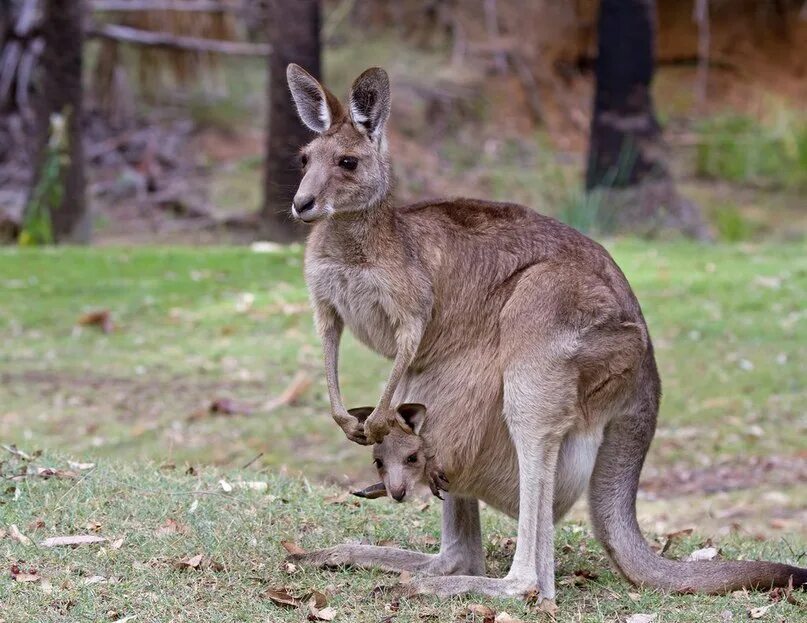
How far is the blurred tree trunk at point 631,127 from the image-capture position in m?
12.0

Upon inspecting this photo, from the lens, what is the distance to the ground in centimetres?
360

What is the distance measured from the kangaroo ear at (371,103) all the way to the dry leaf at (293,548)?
50.6 inches

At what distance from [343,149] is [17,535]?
159cm

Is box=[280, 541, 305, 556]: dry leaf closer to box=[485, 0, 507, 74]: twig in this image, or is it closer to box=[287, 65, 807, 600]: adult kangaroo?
box=[287, 65, 807, 600]: adult kangaroo

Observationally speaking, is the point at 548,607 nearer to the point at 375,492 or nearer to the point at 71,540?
the point at 375,492

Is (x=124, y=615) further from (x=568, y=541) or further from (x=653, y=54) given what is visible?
(x=653, y=54)

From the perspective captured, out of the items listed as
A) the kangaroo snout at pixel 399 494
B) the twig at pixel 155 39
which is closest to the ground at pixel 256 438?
the kangaroo snout at pixel 399 494

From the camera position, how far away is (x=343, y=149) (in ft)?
11.6

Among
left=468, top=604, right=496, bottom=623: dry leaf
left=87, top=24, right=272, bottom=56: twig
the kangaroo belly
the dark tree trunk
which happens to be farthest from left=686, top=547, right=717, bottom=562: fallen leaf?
left=87, top=24, right=272, bottom=56: twig

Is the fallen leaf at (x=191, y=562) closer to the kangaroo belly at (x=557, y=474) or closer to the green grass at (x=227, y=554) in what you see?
the green grass at (x=227, y=554)

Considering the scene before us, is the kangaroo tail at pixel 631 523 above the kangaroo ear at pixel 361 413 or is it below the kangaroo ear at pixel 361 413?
below

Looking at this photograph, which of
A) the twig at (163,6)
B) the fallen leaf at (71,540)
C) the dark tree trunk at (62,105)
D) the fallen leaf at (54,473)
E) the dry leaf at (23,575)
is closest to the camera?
the dry leaf at (23,575)

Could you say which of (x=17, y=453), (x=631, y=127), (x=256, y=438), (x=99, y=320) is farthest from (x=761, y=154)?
(x=17, y=453)

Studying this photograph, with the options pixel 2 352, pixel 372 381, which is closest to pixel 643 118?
pixel 372 381
